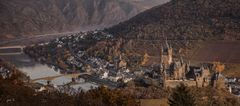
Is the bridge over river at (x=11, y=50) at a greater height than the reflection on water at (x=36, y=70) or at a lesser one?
greater

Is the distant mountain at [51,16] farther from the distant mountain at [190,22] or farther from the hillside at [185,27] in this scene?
the hillside at [185,27]

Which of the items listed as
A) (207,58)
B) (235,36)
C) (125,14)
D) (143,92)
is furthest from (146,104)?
(125,14)

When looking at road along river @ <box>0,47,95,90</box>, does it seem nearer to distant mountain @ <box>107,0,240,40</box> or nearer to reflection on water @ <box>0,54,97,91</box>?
reflection on water @ <box>0,54,97,91</box>

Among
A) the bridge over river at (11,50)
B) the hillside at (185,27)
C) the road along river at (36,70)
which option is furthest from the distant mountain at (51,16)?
the hillside at (185,27)

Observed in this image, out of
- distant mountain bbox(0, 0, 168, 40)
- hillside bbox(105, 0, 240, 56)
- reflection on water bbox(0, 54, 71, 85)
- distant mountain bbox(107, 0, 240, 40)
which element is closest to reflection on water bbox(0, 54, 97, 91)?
reflection on water bbox(0, 54, 71, 85)

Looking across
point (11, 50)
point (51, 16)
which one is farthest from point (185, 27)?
point (51, 16)

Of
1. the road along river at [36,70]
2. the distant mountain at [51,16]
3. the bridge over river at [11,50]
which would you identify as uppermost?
the distant mountain at [51,16]
